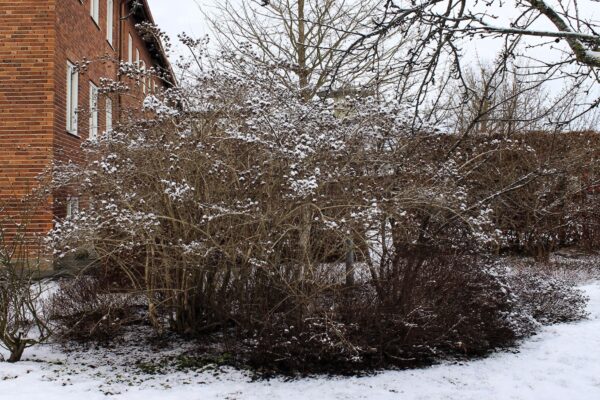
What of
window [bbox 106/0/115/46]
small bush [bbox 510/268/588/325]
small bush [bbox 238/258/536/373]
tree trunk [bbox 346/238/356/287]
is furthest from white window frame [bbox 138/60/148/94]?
window [bbox 106/0/115/46]

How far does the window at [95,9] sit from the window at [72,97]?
7.89ft

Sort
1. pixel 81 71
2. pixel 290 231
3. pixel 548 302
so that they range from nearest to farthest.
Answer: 1. pixel 290 231
2. pixel 548 302
3. pixel 81 71

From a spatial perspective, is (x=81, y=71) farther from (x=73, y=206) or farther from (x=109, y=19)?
(x=109, y=19)

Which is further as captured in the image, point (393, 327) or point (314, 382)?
point (393, 327)

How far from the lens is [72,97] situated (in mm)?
11680

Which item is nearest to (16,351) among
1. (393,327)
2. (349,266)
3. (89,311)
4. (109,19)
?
(89,311)

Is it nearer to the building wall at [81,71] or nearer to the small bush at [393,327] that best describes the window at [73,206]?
the building wall at [81,71]

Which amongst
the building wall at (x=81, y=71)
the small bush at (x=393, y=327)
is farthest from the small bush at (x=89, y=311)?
the small bush at (x=393, y=327)

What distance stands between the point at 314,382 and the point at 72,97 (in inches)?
350

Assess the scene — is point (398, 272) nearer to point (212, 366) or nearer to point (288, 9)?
point (212, 366)

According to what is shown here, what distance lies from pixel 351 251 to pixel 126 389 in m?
2.35

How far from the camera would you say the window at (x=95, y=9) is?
13.3m

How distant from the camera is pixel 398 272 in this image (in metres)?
5.68

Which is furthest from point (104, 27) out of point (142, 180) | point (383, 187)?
point (383, 187)
